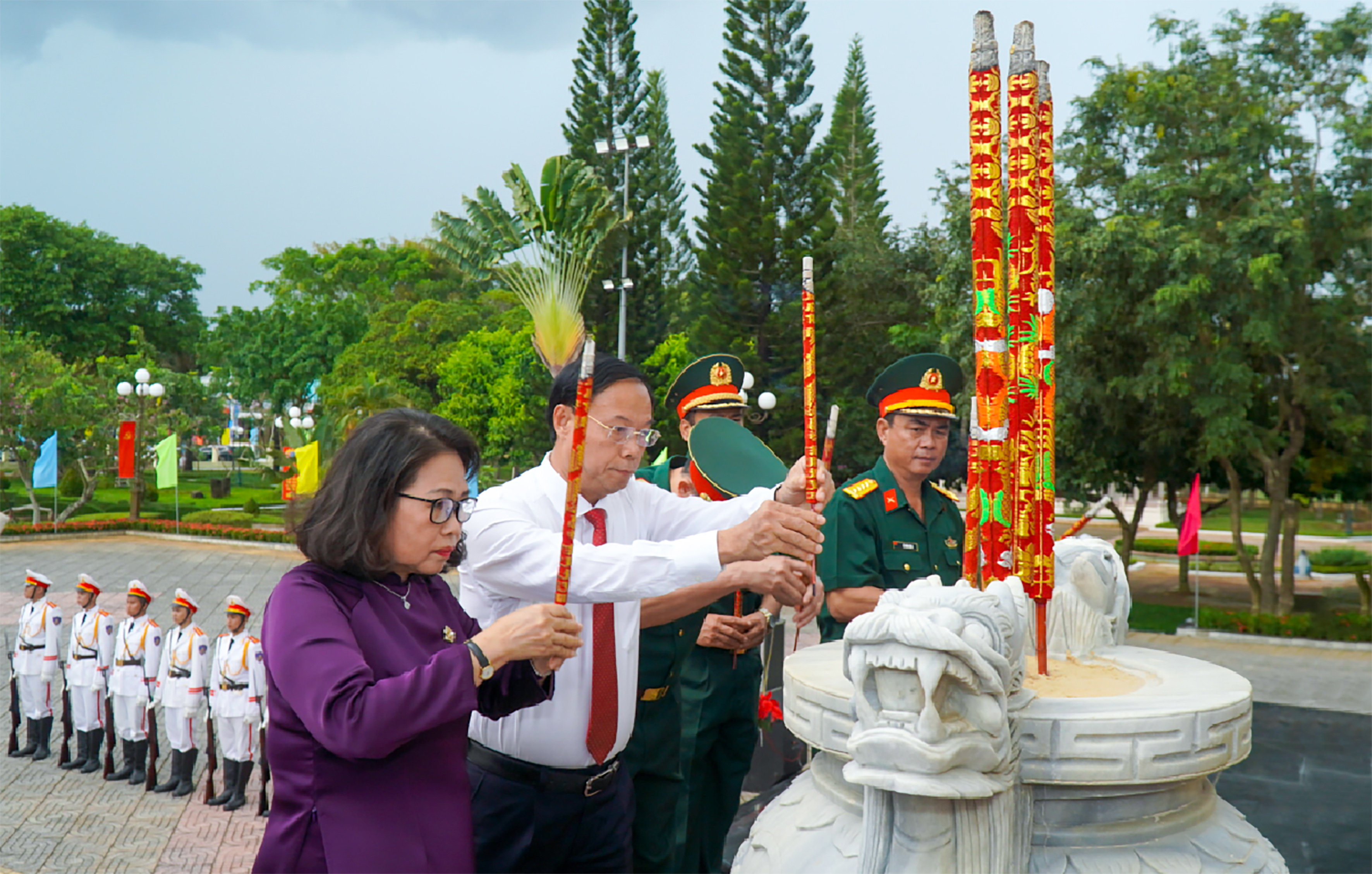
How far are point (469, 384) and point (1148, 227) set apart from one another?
13.7 metres

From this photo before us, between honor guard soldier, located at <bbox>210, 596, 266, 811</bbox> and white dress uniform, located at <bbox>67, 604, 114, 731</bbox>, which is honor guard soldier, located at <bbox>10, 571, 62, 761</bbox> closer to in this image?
white dress uniform, located at <bbox>67, 604, 114, 731</bbox>

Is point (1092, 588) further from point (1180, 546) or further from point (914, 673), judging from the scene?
point (1180, 546)

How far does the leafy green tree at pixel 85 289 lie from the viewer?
30.8m

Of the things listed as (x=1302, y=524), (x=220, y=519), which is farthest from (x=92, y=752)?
(x=1302, y=524)

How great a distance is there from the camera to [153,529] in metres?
20.3

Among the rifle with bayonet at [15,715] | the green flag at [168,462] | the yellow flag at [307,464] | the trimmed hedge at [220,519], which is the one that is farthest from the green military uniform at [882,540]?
the trimmed hedge at [220,519]

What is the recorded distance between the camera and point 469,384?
21109 millimetres

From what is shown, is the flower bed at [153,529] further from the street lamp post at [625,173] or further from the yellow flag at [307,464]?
the street lamp post at [625,173]

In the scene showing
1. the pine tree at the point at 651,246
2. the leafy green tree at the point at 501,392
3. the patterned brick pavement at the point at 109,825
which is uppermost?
the pine tree at the point at 651,246

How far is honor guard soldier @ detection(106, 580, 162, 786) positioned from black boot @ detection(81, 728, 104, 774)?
309mm

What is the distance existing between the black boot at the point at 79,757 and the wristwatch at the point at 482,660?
6671 mm

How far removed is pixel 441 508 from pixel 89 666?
21.2 feet

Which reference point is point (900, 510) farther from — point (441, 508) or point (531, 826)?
point (441, 508)

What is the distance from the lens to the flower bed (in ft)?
62.8
